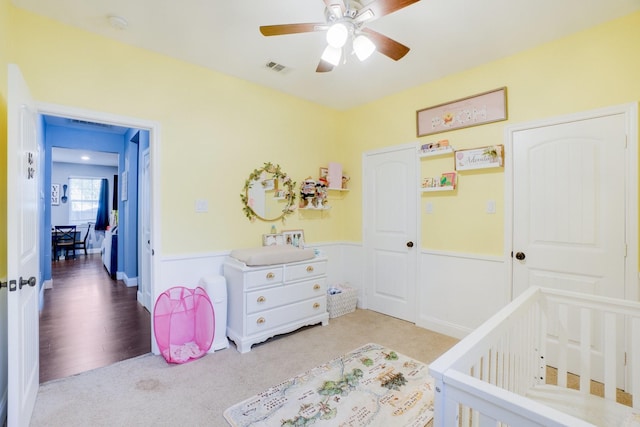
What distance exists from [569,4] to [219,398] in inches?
136

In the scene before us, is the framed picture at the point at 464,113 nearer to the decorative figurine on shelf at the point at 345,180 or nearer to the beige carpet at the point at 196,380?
the decorative figurine on shelf at the point at 345,180

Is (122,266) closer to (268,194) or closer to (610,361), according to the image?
(268,194)

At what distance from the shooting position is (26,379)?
1.70m

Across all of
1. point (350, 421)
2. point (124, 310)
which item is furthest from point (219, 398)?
point (124, 310)

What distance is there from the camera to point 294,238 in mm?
3555

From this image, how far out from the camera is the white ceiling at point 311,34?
6.59 ft

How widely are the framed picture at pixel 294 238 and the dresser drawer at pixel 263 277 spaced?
2.11 ft

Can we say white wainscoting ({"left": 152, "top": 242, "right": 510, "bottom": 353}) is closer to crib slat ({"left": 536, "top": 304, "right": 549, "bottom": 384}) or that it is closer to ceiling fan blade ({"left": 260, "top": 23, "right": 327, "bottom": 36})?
crib slat ({"left": 536, "top": 304, "right": 549, "bottom": 384})

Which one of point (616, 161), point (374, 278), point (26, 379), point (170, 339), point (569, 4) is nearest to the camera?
point (26, 379)

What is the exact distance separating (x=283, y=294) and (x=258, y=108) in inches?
77.7

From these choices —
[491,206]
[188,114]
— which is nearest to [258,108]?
[188,114]

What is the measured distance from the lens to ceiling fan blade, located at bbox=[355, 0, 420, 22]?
152cm

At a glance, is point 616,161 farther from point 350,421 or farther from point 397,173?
point 350,421

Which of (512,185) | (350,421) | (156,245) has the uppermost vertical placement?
(512,185)
